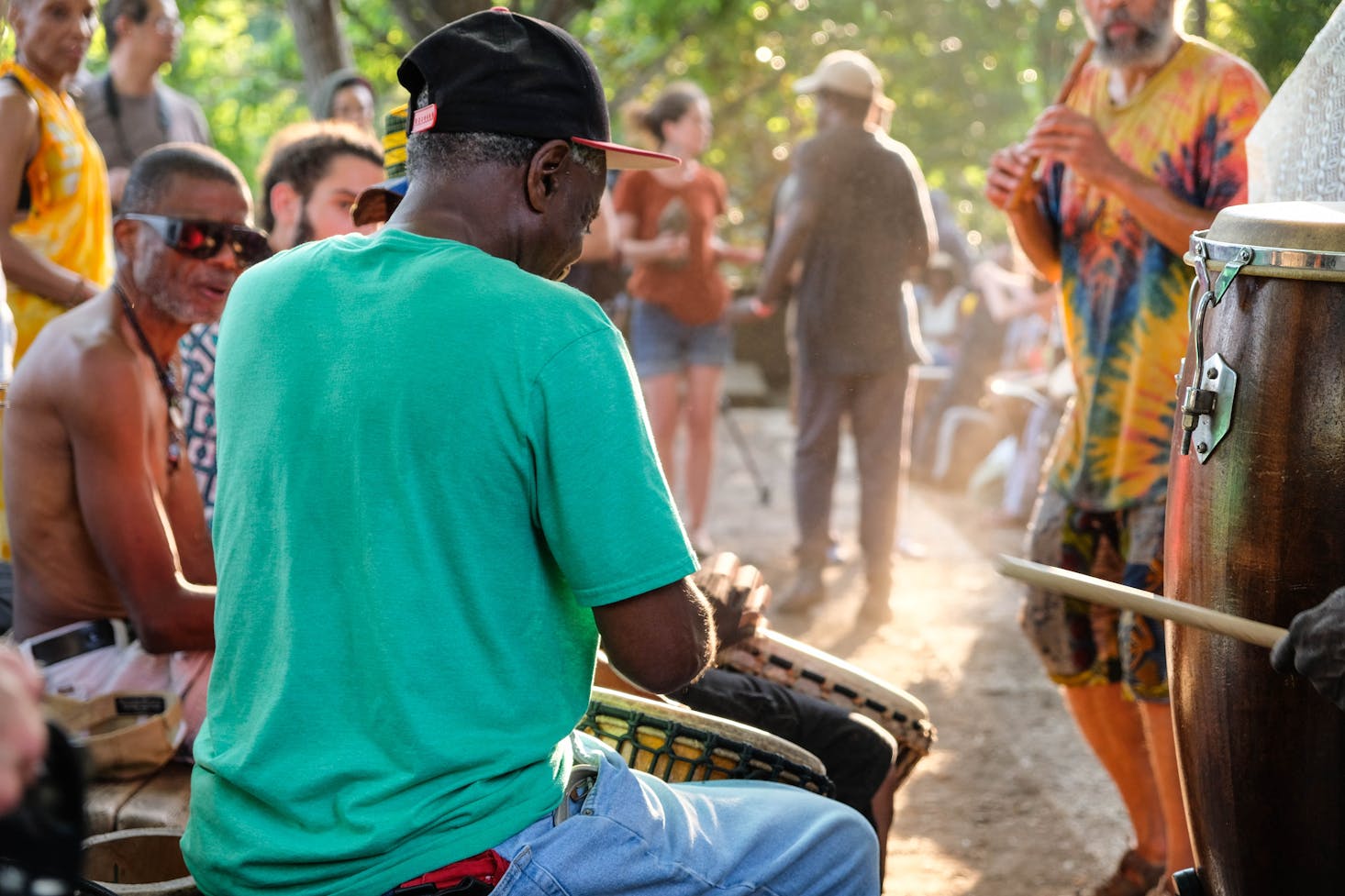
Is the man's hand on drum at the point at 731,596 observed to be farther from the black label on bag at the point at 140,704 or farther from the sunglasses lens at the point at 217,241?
the sunglasses lens at the point at 217,241

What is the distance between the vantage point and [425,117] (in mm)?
1810

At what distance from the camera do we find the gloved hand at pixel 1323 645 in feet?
5.57

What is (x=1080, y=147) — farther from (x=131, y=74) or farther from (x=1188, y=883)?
(x=131, y=74)

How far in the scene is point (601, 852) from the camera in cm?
172

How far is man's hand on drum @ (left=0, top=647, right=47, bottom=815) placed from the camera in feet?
3.56

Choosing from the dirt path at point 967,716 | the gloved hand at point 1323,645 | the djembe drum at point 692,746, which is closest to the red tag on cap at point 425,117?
the djembe drum at point 692,746

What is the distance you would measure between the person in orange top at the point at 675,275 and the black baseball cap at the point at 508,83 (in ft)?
15.3

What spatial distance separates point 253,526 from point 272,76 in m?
15.1

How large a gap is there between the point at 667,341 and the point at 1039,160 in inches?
134

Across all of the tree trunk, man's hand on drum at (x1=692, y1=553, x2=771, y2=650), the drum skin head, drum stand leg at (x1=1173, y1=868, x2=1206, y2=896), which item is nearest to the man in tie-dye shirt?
drum stand leg at (x1=1173, y1=868, x2=1206, y2=896)

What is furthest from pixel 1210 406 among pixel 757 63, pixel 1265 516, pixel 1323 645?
pixel 757 63

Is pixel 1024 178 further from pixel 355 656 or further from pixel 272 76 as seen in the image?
pixel 272 76

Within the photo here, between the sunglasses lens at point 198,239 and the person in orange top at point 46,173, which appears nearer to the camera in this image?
the sunglasses lens at point 198,239

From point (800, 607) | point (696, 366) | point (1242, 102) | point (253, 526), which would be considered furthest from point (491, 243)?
point (696, 366)
